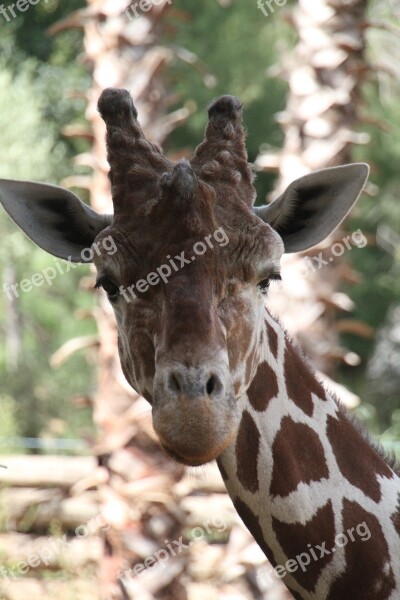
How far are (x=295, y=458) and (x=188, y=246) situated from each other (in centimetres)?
80

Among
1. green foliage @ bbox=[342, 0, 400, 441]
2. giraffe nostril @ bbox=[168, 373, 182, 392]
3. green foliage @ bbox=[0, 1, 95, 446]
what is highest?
giraffe nostril @ bbox=[168, 373, 182, 392]

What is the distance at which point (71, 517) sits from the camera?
793 cm

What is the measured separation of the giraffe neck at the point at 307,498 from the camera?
3111 mm

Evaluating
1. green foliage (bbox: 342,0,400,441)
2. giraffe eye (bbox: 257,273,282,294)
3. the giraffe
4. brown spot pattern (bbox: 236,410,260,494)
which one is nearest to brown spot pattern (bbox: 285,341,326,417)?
the giraffe

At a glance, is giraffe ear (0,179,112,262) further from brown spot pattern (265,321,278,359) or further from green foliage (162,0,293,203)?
green foliage (162,0,293,203)

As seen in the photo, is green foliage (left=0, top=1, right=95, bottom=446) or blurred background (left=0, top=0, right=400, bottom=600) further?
green foliage (left=0, top=1, right=95, bottom=446)

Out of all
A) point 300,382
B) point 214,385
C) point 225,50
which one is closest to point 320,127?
point 300,382

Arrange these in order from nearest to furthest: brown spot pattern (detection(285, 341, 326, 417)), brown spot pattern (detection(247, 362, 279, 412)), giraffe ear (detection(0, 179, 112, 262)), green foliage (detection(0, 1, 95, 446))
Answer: brown spot pattern (detection(247, 362, 279, 412)) → brown spot pattern (detection(285, 341, 326, 417)) → giraffe ear (detection(0, 179, 112, 262)) → green foliage (detection(0, 1, 95, 446))

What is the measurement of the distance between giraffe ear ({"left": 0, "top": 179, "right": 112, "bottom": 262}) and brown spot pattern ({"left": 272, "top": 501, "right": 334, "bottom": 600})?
3.91 ft

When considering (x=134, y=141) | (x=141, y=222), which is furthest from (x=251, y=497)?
(x=134, y=141)

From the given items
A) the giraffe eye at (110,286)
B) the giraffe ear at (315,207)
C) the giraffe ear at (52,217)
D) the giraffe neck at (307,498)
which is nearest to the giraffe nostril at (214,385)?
the giraffe neck at (307,498)

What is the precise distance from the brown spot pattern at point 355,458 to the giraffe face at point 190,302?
0.44 meters

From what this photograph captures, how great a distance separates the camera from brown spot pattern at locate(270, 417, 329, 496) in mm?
3145

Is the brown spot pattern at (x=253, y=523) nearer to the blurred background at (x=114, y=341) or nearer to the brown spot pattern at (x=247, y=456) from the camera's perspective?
the brown spot pattern at (x=247, y=456)
